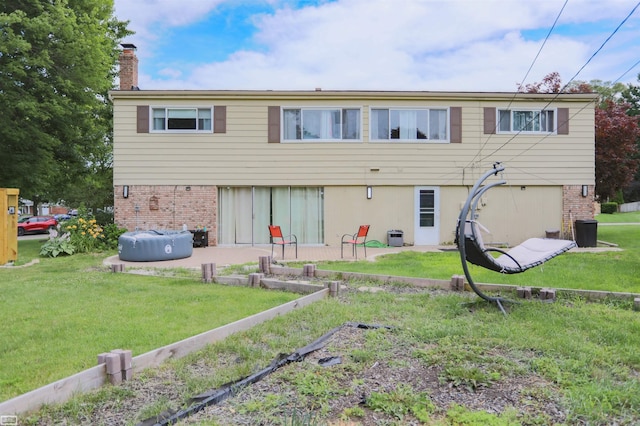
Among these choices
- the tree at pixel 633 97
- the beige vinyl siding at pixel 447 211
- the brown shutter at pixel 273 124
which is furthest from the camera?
the tree at pixel 633 97

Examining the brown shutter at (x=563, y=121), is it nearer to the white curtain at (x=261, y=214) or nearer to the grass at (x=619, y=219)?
the white curtain at (x=261, y=214)

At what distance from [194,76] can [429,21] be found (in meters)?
12.6

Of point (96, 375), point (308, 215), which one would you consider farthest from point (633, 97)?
point (96, 375)

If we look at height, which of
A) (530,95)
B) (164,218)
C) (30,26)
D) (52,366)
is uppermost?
(30,26)

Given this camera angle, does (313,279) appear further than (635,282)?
Yes

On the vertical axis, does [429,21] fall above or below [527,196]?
above

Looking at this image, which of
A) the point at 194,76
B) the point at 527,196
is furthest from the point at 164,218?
the point at 527,196

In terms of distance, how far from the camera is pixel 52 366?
3.62 metres

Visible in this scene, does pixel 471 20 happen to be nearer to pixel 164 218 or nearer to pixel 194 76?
pixel 164 218

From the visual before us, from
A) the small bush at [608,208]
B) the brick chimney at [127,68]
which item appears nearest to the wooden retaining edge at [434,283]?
the brick chimney at [127,68]

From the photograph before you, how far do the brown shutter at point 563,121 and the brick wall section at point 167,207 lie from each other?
1177cm

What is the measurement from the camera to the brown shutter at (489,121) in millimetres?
14784

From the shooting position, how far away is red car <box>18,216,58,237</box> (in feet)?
84.1

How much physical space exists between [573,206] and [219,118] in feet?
40.0
